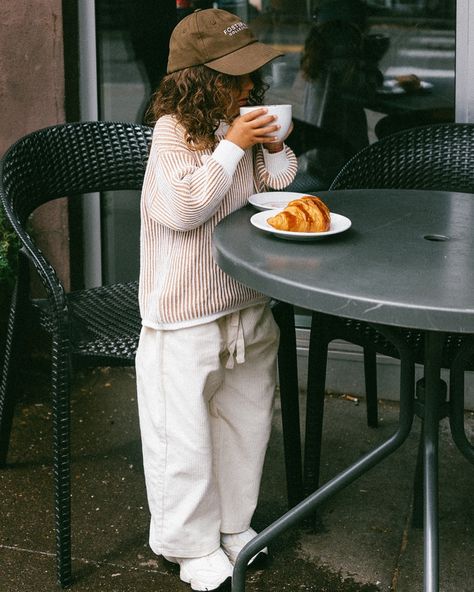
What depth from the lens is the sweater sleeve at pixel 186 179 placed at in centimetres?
220

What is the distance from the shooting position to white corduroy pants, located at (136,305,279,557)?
240 centimetres

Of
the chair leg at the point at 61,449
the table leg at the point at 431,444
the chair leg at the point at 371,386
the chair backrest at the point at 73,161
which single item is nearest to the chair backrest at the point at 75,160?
the chair backrest at the point at 73,161

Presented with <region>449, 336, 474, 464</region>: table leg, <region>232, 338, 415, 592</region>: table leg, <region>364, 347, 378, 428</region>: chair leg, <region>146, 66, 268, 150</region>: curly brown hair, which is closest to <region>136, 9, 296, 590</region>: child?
<region>146, 66, 268, 150</region>: curly brown hair

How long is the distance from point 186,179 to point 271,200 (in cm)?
31

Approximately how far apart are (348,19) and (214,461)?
1.73 metres

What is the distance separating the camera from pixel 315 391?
2.73 m

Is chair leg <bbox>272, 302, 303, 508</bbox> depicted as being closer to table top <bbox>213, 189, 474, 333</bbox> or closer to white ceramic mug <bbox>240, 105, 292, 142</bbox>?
table top <bbox>213, 189, 474, 333</bbox>

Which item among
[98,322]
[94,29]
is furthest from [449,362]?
[94,29]

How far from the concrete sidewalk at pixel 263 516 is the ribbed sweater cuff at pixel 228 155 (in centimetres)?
111

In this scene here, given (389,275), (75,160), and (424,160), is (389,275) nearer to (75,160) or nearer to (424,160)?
(424,160)

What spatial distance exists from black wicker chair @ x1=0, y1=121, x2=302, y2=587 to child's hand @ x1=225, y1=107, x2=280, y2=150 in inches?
24.8

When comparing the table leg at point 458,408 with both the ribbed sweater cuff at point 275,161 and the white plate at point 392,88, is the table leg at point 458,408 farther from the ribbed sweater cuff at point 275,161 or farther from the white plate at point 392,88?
the white plate at point 392,88

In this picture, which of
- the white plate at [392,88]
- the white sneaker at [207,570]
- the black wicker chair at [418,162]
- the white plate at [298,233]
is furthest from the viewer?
the white plate at [392,88]

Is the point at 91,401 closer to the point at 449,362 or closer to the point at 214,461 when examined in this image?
the point at 214,461
